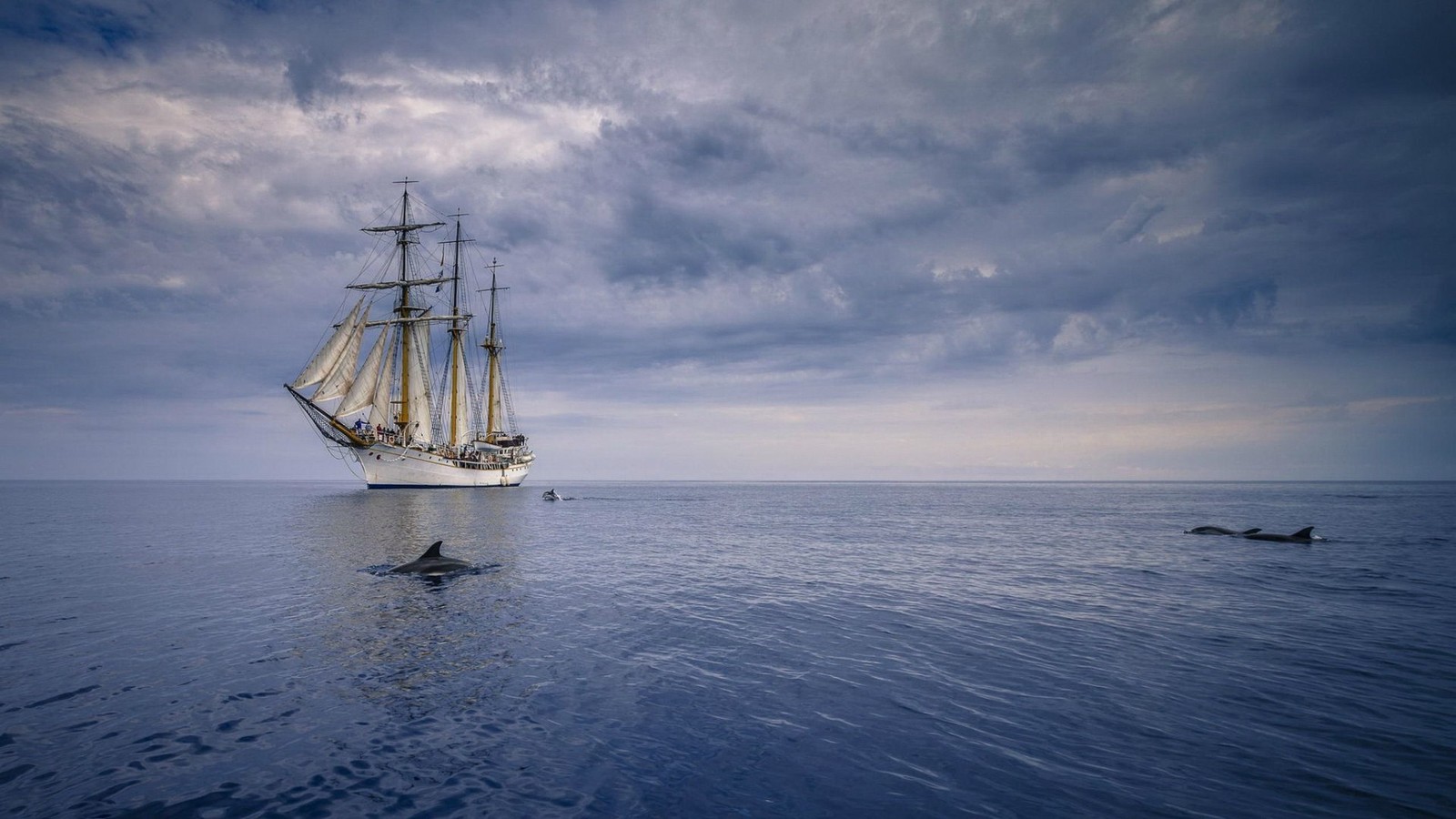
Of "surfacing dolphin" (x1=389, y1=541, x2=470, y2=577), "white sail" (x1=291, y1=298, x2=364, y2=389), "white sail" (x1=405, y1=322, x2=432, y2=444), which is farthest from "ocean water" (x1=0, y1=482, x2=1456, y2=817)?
"white sail" (x1=405, y1=322, x2=432, y2=444)

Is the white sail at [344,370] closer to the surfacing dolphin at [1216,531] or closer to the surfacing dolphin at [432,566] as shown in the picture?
the surfacing dolphin at [432,566]

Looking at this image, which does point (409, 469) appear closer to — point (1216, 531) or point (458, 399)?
point (458, 399)

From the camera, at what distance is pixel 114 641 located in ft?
51.3

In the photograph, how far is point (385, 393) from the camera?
112812 mm

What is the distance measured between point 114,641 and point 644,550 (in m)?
24.7

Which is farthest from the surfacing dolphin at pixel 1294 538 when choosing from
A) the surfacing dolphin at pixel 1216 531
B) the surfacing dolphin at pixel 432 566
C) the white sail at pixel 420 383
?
the white sail at pixel 420 383

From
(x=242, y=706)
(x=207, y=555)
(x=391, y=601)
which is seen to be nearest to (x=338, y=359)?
(x=207, y=555)

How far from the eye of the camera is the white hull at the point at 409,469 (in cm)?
11031

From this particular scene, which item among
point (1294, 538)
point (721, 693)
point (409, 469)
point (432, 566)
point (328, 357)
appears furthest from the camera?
point (409, 469)

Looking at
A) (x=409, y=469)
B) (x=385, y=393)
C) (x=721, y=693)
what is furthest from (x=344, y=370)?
(x=721, y=693)

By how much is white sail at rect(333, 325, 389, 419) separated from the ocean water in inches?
3251

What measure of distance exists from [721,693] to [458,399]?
5361 inches

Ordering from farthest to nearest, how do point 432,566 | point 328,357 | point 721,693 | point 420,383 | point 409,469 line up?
point 420,383 < point 409,469 < point 328,357 < point 432,566 < point 721,693

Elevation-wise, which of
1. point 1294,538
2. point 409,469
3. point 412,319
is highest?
point 412,319
